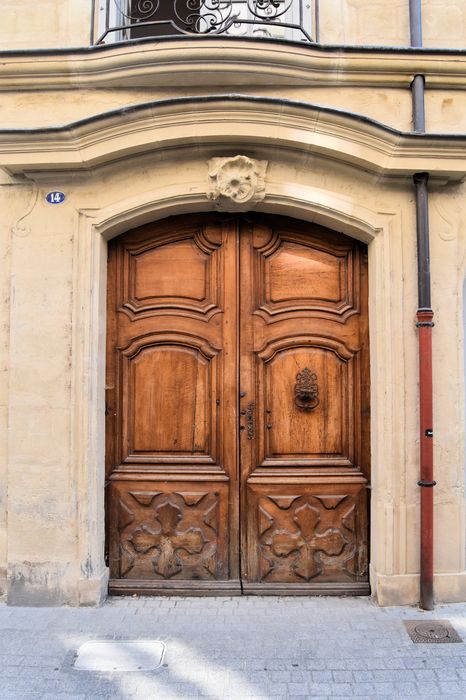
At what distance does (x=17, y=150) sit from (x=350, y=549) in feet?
13.2

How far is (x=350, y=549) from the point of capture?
408cm

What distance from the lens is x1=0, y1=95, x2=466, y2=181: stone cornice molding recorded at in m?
3.73

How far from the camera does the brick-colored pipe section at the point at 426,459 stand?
3.73 metres

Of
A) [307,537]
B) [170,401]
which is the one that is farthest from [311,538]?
[170,401]

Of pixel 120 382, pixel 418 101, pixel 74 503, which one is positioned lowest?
pixel 74 503

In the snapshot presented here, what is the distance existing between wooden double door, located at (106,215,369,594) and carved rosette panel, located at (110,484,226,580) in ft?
0.04

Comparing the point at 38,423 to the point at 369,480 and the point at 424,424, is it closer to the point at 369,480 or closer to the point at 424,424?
the point at 369,480

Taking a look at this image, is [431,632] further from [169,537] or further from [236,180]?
[236,180]

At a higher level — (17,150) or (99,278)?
(17,150)

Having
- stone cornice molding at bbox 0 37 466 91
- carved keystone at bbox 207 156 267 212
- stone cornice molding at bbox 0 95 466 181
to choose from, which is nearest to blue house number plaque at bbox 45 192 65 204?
stone cornice molding at bbox 0 95 466 181

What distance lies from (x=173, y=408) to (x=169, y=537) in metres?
1.04

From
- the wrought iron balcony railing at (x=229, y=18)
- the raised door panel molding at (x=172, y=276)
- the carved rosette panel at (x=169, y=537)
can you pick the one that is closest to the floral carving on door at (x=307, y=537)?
the carved rosette panel at (x=169, y=537)

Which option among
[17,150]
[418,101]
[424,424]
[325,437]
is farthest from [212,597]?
[418,101]

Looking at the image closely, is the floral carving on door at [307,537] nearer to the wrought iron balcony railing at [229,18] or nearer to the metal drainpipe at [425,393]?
the metal drainpipe at [425,393]
